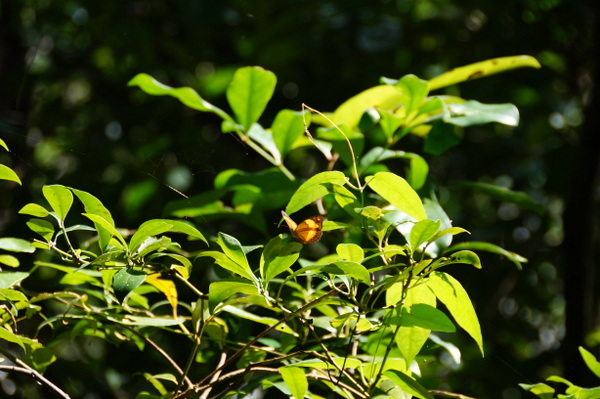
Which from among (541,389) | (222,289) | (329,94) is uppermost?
(222,289)

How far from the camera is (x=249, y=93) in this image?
24.9 inches

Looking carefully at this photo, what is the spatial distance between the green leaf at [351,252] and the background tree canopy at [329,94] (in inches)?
29.7

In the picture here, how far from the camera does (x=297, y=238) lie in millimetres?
388

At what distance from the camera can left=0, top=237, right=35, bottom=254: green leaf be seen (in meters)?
0.43

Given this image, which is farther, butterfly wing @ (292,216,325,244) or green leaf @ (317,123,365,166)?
green leaf @ (317,123,365,166)

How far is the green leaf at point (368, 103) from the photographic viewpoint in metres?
0.67

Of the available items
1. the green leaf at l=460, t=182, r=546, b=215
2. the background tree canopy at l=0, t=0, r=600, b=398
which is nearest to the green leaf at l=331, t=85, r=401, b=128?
the green leaf at l=460, t=182, r=546, b=215

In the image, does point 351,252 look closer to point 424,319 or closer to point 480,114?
point 424,319

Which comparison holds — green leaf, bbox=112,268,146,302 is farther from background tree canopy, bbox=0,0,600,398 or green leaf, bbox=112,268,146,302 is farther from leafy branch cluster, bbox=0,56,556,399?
background tree canopy, bbox=0,0,600,398

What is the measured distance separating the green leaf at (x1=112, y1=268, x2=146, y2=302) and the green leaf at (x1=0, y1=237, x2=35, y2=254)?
109 mm

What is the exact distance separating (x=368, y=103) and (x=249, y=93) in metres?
0.13

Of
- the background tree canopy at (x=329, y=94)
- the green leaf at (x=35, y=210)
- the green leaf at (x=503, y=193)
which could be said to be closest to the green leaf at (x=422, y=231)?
the green leaf at (x=35, y=210)

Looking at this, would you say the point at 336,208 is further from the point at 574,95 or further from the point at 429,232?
the point at 574,95

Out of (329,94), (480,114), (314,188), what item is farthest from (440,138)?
(329,94)
